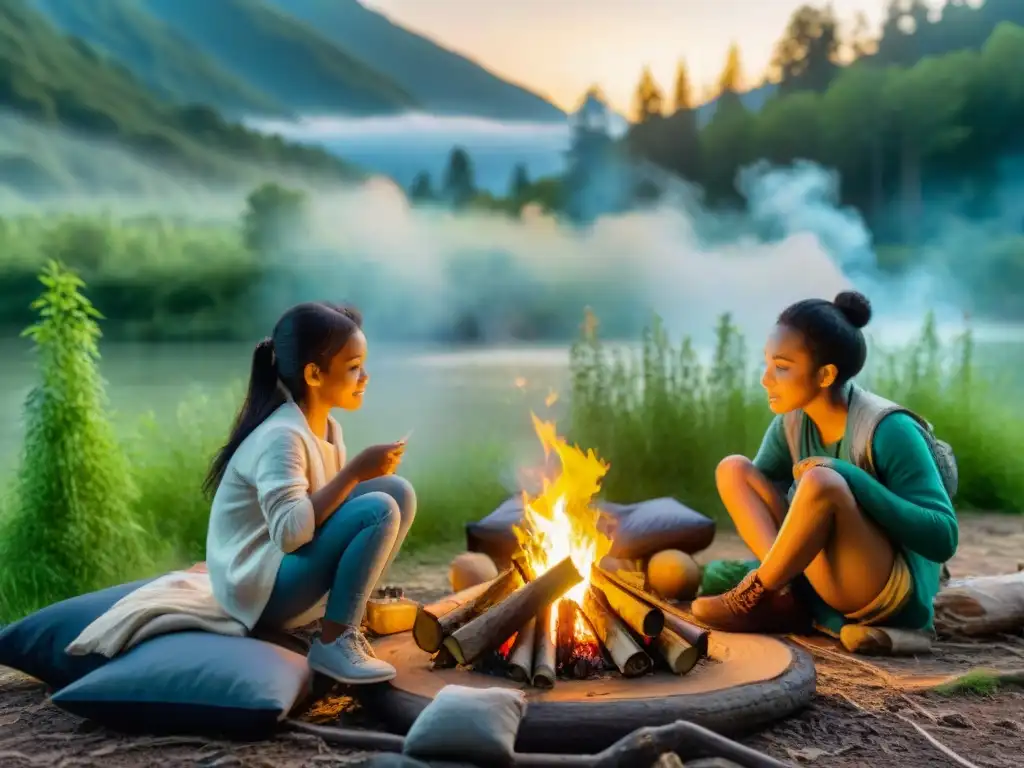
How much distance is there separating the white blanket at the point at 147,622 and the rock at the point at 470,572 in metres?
1.67

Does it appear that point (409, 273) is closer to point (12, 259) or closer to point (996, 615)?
point (12, 259)

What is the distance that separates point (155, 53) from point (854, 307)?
6.73 meters

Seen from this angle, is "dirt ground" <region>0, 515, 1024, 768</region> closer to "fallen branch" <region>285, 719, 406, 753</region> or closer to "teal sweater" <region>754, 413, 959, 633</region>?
"fallen branch" <region>285, 719, 406, 753</region>

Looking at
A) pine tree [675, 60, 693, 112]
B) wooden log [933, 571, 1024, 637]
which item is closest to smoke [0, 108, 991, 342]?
pine tree [675, 60, 693, 112]

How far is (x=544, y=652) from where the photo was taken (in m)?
3.52

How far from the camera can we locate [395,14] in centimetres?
888

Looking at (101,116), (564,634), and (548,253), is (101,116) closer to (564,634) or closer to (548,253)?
(548,253)

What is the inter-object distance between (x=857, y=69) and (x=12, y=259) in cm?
727

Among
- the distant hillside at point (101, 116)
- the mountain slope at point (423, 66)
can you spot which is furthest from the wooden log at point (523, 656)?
the mountain slope at point (423, 66)

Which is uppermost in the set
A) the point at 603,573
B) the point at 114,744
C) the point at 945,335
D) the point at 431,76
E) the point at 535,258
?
the point at 431,76

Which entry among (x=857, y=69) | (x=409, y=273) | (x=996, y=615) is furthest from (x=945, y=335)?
(x=996, y=615)

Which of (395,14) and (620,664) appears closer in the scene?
(620,664)

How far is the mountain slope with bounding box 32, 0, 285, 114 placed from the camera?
8539mm

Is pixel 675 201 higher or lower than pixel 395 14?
lower
